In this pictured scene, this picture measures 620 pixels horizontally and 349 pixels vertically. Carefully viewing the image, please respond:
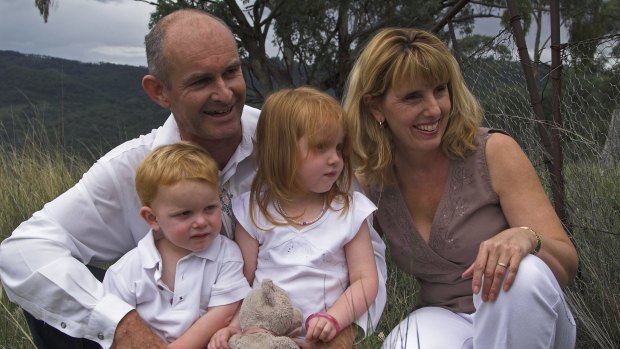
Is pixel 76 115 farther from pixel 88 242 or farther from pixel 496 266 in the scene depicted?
pixel 496 266

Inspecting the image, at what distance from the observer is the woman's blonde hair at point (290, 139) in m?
2.62

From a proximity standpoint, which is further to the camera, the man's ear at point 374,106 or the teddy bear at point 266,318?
the man's ear at point 374,106

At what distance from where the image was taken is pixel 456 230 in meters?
2.79

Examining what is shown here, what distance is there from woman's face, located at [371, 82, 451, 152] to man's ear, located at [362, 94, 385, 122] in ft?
0.23

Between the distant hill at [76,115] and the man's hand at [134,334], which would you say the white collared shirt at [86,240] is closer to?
the man's hand at [134,334]

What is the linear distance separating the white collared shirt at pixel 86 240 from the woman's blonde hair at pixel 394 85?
49cm

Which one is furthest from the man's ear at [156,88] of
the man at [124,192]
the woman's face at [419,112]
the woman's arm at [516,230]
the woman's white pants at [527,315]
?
the woman's white pants at [527,315]

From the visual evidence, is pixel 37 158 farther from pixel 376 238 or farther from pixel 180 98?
pixel 376 238

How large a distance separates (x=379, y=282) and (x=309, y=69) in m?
11.4

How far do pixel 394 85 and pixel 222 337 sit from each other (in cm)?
115

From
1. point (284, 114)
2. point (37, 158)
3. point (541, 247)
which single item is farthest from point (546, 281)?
point (37, 158)

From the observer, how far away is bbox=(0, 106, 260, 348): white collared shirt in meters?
2.67

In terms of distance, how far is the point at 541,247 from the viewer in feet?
8.00

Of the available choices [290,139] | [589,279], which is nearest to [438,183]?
[290,139]
